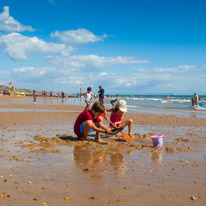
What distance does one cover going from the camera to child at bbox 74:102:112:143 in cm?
636

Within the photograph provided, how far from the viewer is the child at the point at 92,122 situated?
636 cm

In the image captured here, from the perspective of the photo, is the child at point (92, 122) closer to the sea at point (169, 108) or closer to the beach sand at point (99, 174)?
the beach sand at point (99, 174)

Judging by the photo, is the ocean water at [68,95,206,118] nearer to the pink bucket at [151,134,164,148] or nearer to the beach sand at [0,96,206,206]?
the pink bucket at [151,134,164,148]

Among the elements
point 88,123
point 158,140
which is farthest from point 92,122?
point 158,140

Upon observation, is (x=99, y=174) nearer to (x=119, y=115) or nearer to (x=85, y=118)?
(x=85, y=118)

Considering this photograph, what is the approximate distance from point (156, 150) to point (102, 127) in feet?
5.11

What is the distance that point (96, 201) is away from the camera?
3074 mm

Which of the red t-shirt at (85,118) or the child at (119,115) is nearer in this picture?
the red t-shirt at (85,118)

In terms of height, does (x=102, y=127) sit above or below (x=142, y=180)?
above

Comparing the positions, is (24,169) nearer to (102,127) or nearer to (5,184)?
(5,184)

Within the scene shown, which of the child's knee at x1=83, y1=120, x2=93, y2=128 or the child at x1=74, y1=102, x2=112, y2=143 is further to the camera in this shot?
the child's knee at x1=83, y1=120, x2=93, y2=128

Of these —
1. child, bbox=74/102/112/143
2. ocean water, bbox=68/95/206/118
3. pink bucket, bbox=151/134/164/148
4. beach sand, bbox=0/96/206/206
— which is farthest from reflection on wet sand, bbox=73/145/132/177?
ocean water, bbox=68/95/206/118

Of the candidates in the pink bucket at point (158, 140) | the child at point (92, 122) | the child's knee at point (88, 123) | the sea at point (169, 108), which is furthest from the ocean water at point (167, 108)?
the child's knee at point (88, 123)

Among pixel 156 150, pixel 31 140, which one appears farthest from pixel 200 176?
pixel 31 140
